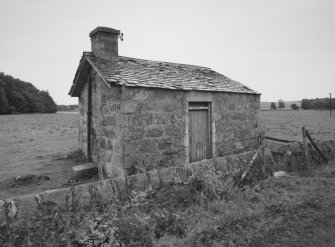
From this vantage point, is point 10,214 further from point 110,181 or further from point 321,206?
point 321,206

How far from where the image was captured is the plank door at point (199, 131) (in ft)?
28.6

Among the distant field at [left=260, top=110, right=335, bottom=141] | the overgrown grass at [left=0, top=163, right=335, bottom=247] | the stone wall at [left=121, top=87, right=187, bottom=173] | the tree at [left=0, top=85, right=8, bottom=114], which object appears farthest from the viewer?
the tree at [left=0, top=85, right=8, bottom=114]

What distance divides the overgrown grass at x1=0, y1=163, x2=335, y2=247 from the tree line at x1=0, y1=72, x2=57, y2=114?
53741mm

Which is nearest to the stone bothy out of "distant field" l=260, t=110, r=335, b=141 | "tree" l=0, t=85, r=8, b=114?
"distant field" l=260, t=110, r=335, b=141

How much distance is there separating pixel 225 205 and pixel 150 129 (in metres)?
3.79

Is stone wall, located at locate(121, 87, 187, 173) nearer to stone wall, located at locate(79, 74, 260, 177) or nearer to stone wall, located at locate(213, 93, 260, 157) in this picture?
stone wall, located at locate(79, 74, 260, 177)

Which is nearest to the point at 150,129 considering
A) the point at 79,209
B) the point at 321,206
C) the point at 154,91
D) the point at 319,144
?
the point at 154,91

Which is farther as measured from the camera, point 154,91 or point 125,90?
point 154,91

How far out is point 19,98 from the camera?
52.5 metres

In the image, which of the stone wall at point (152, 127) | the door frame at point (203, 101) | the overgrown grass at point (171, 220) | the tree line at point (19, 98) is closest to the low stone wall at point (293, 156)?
the overgrown grass at point (171, 220)

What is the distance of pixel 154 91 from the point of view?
772 centimetres

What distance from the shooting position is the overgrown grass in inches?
126

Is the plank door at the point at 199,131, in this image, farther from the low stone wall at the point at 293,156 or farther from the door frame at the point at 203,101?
the low stone wall at the point at 293,156

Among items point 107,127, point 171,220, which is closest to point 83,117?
point 107,127
